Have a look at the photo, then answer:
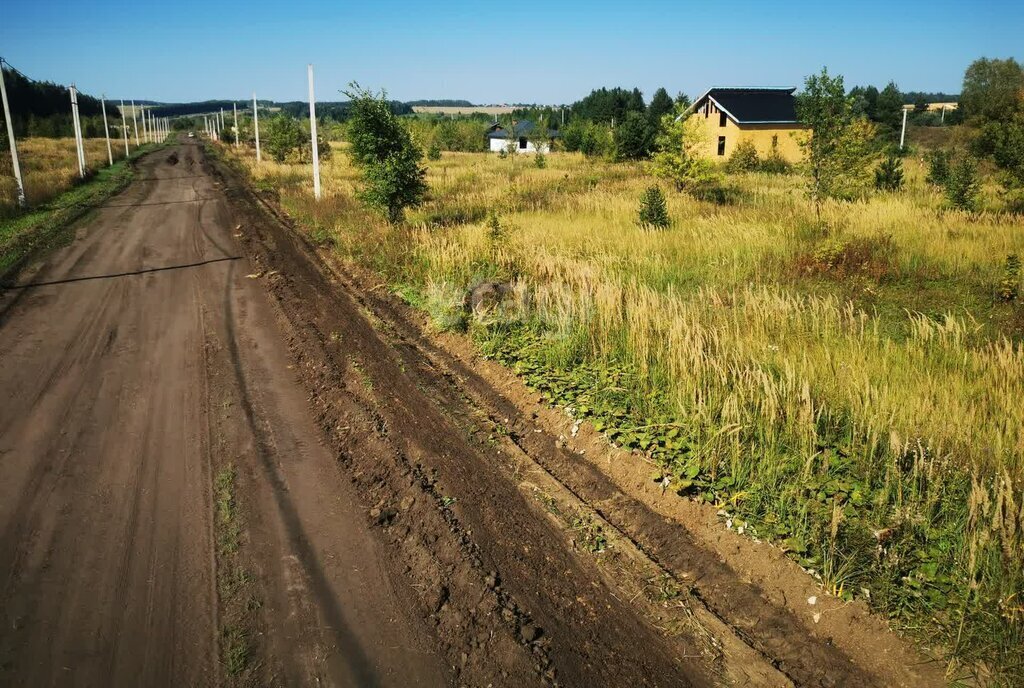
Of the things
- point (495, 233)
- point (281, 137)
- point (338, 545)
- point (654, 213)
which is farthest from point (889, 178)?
point (281, 137)

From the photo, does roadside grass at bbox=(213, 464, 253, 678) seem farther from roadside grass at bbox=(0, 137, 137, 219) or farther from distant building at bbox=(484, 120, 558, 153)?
distant building at bbox=(484, 120, 558, 153)

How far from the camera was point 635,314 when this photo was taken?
7609 mm

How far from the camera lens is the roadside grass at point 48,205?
14982 millimetres

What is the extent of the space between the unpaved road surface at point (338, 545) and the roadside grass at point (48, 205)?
8867 millimetres

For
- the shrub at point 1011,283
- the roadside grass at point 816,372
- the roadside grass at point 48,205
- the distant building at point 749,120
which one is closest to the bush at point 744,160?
the distant building at point 749,120

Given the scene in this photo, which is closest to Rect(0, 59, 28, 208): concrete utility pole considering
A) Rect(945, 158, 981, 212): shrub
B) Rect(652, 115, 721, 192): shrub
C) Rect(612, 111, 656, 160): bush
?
Rect(652, 115, 721, 192): shrub

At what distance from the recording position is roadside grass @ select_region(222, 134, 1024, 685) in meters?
3.84

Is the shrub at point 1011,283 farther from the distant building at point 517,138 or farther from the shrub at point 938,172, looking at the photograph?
→ the distant building at point 517,138

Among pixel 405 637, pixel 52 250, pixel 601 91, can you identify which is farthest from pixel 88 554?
pixel 601 91

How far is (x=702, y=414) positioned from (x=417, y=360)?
3.97m

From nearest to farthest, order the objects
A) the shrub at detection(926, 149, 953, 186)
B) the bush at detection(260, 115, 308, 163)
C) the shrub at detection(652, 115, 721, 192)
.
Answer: the shrub at detection(926, 149, 953, 186), the shrub at detection(652, 115, 721, 192), the bush at detection(260, 115, 308, 163)

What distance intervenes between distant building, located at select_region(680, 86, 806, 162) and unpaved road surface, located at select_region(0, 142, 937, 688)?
45.9 meters

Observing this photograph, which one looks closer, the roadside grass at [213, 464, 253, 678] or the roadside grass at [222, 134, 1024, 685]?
the roadside grass at [213, 464, 253, 678]

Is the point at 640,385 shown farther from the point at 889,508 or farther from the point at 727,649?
the point at 727,649
